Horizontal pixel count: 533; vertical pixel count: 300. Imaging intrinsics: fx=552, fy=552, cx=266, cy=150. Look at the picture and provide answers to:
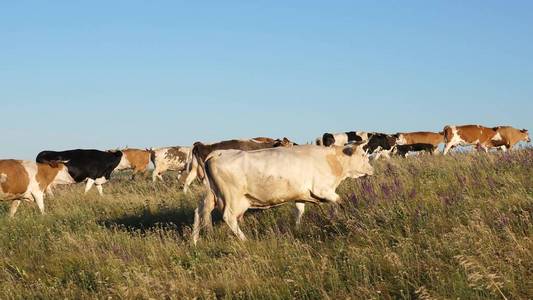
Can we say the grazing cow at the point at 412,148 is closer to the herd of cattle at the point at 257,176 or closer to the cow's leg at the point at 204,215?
the herd of cattle at the point at 257,176

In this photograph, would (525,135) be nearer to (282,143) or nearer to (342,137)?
(342,137)

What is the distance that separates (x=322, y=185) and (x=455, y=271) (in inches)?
165

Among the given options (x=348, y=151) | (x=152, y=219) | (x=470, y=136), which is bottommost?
(x=152, y=219)

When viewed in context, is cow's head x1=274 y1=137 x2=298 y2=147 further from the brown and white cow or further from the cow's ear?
the brown and white cow

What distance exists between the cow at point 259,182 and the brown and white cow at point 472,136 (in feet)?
73.1

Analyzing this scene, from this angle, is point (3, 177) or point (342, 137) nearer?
point (3, 177)

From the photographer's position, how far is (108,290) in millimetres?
6746

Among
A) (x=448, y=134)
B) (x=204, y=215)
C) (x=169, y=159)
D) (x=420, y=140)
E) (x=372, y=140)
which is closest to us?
(x=204, y=215)

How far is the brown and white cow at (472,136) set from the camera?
3003 cm

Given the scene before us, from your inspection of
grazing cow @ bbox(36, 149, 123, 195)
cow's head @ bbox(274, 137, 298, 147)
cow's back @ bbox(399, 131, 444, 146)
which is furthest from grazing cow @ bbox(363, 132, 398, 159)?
grazing cow @ bbox(36, 149, 123, 195)

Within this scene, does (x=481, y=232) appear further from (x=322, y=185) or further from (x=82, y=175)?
(x=82, y=175)

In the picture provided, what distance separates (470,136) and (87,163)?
20014 millimetres

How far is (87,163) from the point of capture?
21469mm

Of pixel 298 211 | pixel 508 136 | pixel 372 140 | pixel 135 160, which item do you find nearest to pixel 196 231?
pixel 298 211
